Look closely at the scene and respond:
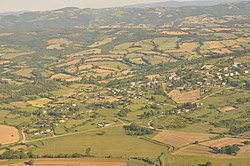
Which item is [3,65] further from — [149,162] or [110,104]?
[149,162]

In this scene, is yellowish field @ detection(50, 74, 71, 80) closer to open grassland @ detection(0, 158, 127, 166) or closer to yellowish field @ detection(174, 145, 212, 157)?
open grassland @ detection(0, 158, 127, 166)

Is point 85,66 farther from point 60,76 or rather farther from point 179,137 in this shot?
point 179,137

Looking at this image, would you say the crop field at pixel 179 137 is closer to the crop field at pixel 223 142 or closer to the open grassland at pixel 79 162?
the crop field at pixel 223 142

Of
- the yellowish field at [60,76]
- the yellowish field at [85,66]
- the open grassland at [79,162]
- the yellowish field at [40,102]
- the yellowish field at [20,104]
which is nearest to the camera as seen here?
the open grassland at [79,162]

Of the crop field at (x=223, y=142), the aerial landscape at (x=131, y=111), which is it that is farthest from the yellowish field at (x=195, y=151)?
the crop field at (x=223, y=142)

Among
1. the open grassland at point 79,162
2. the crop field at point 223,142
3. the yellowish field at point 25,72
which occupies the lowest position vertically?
the yellowish field at point 25,72

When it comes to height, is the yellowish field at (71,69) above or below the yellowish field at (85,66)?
below

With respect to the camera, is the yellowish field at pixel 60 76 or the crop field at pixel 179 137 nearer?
the crop field at pixel 179 137
